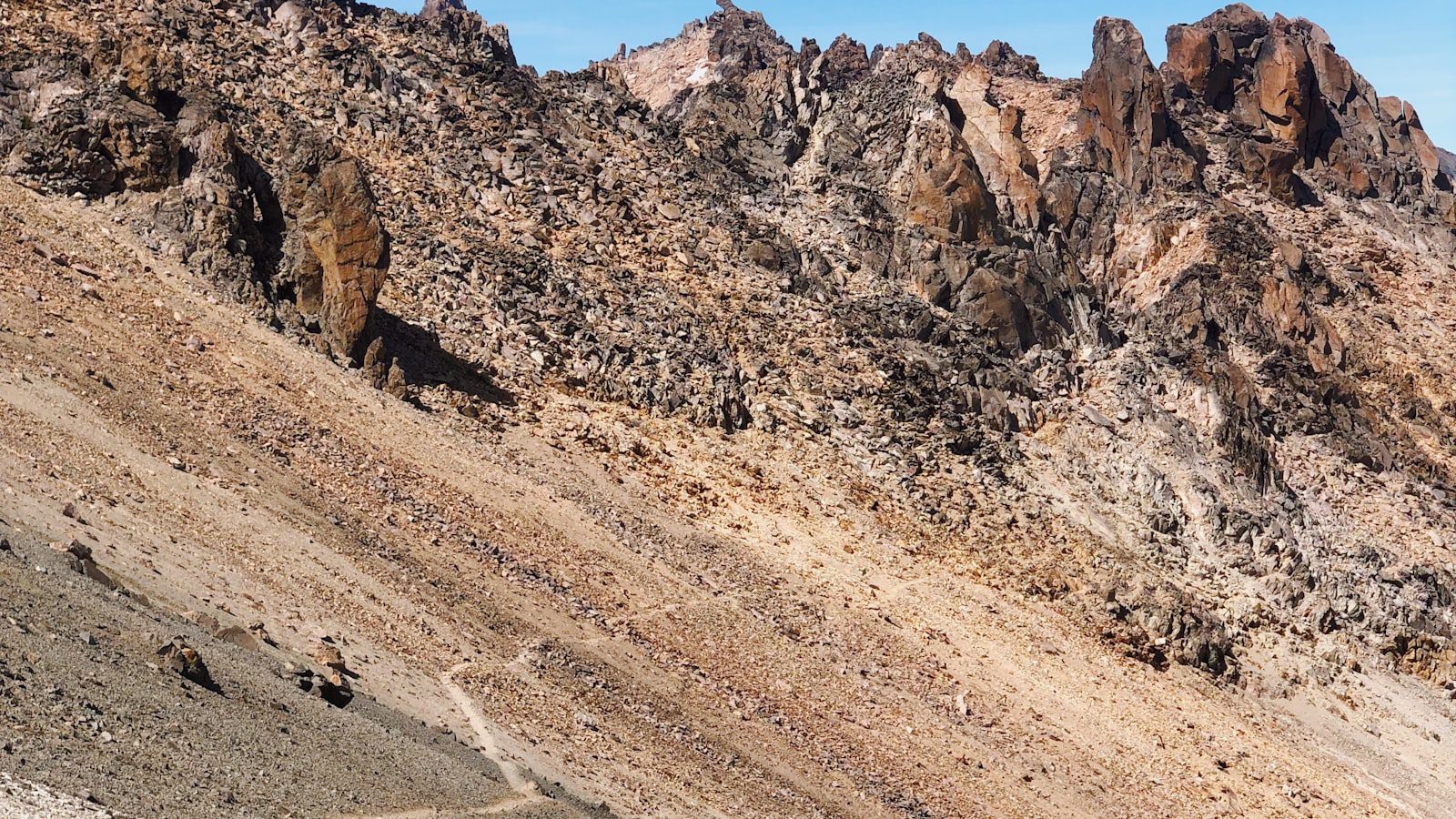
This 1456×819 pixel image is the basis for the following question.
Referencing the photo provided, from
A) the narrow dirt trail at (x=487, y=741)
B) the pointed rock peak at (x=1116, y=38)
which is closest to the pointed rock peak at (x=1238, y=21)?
the pointed rock peak at (x=1116, y=38)

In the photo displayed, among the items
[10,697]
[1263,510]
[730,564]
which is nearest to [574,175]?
[730,564]

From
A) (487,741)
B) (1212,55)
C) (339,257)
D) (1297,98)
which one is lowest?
(487,741)

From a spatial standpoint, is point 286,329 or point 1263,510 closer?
point 286,329

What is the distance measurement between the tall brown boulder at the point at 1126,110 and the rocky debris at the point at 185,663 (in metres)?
56.4

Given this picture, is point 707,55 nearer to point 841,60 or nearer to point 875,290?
point 841,60

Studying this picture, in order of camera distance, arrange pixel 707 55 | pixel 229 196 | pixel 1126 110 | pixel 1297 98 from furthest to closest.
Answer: pixel 707 55
pixel 1297 98
pixel 1126 110
pixel 229 196

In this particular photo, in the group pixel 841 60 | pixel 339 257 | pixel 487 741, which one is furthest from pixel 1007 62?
pixel 487 741

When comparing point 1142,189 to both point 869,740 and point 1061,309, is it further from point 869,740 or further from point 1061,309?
point 869,740

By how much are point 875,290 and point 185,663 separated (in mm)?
37241

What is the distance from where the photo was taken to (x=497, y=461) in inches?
1346

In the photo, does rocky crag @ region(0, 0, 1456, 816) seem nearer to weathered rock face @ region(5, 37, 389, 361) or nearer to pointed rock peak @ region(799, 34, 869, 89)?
weathered rock face @ region(5, 37, 389, 361)

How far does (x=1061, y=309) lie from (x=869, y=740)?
1184 inches

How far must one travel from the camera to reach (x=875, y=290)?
2047 inches

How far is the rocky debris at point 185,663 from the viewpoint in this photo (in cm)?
1794
